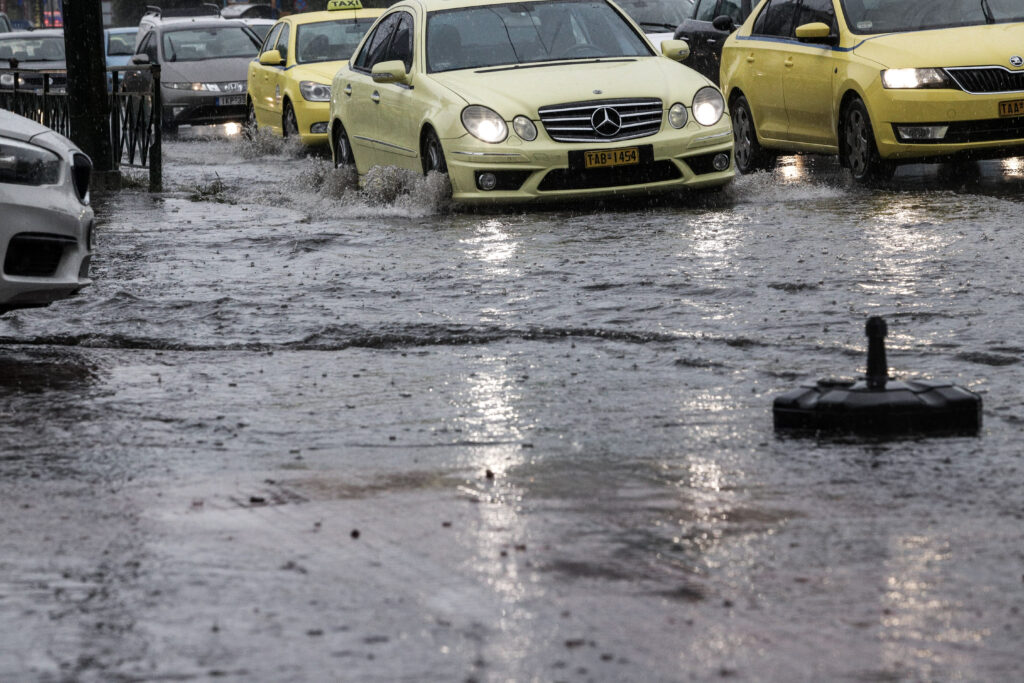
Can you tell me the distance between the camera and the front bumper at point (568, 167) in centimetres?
Answer: 1290

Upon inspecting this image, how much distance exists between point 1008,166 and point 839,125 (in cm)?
201

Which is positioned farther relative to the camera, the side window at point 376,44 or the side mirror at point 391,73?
the side window at point 376,44

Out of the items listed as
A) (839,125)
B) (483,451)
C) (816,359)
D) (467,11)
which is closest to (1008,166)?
(839,125)

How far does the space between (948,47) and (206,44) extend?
1592cm

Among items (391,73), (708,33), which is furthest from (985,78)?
(708,33)

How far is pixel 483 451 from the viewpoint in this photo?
5949 mm

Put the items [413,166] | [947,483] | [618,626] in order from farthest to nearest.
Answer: [413,166] < [947,483] < [618,626]

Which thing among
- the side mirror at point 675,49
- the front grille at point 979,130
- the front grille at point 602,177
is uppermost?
the side mirror at point 675,49

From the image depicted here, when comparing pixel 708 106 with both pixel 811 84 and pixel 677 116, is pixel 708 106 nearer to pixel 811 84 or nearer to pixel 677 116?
pixel 677 116

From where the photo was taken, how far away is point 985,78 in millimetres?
13586

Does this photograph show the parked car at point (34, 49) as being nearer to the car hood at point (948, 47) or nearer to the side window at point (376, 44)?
the side window at point (376, 44)

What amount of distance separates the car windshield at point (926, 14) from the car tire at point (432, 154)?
3.32 metres

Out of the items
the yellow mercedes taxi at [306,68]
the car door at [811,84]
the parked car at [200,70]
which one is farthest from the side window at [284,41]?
the car door at [811,84]

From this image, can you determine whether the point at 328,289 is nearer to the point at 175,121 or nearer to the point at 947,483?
the point at 947,483
